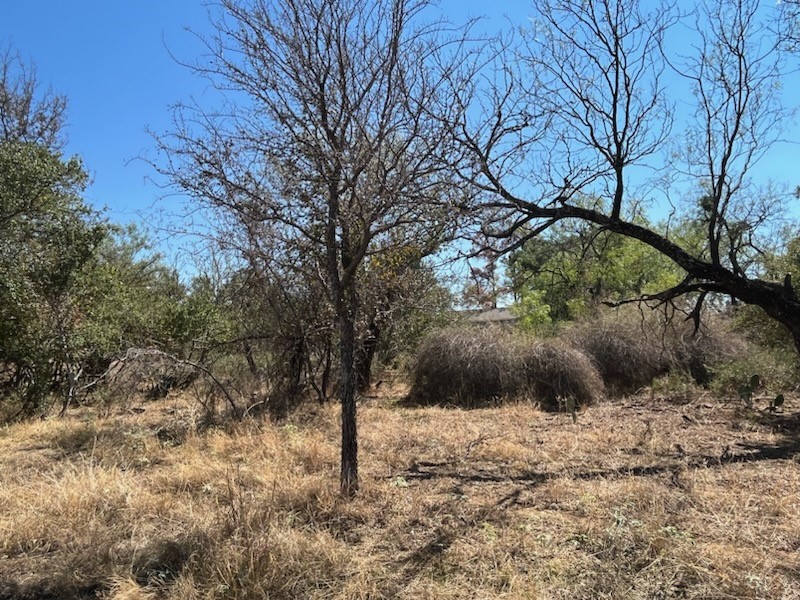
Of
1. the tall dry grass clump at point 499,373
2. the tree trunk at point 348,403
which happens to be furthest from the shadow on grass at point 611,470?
the tall dry grass clump at point 499,373

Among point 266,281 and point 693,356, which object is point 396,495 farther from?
point 693,356

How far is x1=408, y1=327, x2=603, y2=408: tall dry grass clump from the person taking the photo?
37.8ft

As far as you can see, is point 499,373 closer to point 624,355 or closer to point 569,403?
point 569,403

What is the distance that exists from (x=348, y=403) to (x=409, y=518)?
1057 millimetres

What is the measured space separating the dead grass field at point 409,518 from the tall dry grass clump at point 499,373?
Answer: 3.75 metres

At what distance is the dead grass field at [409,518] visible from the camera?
3.33 m

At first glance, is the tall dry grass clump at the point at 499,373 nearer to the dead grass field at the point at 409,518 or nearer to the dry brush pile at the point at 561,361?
the dry brush pile at the point at 561,361

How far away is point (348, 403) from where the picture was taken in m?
4.79

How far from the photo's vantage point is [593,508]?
4434mm

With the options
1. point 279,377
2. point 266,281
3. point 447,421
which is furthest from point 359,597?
point 279,377

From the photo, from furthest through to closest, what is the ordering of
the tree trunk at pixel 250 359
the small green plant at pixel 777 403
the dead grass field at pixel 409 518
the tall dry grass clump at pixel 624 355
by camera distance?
the tall dry grass clump at pixel 624 355, the tree trunk at pixel 250 359, the small green plant at pixel 777 403, the dead grass field at pixel 409 518

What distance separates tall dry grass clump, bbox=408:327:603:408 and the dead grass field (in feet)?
12.3

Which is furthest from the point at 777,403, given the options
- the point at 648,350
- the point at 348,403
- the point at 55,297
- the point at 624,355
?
the point at 55,297

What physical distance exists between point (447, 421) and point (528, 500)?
436 centimetres
